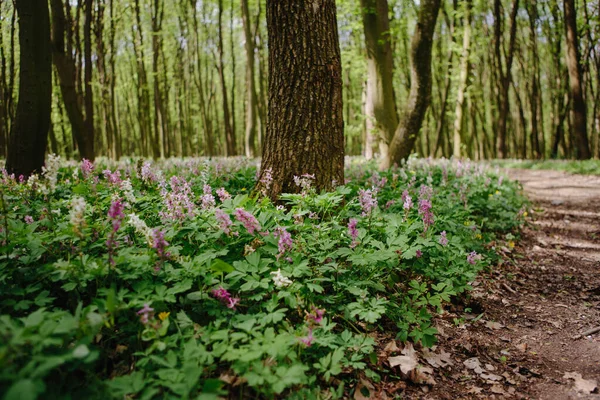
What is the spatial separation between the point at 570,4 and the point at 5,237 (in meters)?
19.7

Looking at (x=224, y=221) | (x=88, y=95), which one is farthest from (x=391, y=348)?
(x=88, y=95)

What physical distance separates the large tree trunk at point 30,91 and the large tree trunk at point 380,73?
7978mm

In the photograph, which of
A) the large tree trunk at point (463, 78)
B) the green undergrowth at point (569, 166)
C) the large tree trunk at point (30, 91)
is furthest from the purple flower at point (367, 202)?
the large tree trunk at point (463, 78)

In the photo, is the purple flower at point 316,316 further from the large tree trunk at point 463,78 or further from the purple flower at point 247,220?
the large tree trunk at point 463,78

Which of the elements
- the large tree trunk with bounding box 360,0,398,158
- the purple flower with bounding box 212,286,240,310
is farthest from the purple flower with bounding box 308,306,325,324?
the large tree trunk with bounding box 360,0,398,158

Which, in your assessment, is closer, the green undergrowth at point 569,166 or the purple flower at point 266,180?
the purple flower at point 266,180

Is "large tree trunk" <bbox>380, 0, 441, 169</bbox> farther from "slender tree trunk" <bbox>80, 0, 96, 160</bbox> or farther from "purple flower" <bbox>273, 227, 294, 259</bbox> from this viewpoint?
"slender tree trunk" <bbox>80, 0, 96, 160</bbox>

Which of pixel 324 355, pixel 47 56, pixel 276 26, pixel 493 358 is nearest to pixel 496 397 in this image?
pixel 493 358

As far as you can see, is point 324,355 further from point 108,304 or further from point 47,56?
point 47,56

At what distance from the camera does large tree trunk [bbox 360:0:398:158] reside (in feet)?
36.0

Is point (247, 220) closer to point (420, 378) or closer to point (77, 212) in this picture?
point (77, 212)

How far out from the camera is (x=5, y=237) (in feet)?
7.80

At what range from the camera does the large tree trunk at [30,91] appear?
6078mm

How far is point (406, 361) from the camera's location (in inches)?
106
